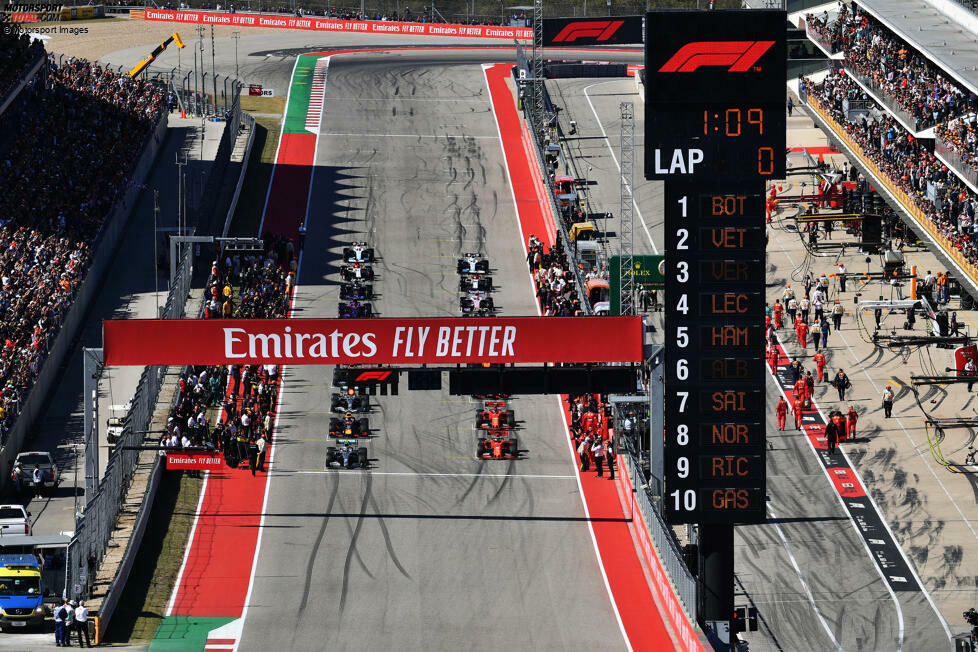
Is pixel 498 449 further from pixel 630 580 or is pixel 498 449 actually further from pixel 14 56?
pixel 14 56

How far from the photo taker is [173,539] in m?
50.8

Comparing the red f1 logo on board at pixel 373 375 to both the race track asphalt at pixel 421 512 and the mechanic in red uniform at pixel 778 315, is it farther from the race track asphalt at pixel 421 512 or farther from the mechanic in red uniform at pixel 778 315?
the mechanic in red uniform at pixel 778 315

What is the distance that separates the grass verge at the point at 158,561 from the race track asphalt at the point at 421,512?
230cm

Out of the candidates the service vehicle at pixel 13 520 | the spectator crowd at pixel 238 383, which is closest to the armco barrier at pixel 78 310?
the service vehicle at pixel 13 520

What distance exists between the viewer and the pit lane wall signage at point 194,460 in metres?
48.4

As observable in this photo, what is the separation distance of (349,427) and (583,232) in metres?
20.4

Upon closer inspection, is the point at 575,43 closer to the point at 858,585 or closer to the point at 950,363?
the point at 950,363

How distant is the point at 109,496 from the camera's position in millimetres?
49625

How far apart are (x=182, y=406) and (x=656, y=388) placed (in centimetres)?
1812

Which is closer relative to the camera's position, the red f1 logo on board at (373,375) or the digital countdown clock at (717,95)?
the digital countdown clock at (717,95)

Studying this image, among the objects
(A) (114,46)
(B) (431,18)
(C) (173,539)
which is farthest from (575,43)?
(C) (173,539)

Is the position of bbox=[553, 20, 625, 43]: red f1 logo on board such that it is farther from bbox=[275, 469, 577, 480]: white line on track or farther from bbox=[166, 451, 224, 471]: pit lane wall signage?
bbox=[166, 451, 224, 471]: pit lane wall signage

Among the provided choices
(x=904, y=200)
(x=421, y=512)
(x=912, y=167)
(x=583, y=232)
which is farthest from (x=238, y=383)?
(x=912, y=167)

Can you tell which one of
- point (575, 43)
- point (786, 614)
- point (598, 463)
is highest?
point (575, 43)
